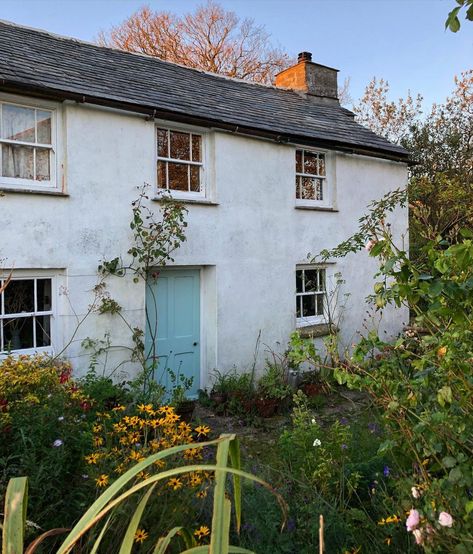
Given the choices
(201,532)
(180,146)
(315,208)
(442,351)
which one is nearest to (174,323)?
(180,146)

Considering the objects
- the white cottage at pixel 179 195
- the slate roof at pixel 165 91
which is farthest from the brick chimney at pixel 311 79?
the white cottage at pixel 179 195

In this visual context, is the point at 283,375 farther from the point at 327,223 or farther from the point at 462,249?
the point at 462,249

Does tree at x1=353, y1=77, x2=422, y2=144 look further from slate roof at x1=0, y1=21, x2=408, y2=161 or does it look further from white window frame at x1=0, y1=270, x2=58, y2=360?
white window frame at x1=0, y1=270, x2=58, y2=360

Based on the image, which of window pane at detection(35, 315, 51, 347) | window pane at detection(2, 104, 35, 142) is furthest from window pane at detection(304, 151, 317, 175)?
window pane at detection(35, 315, 51, 347)

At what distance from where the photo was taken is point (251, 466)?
445 cm

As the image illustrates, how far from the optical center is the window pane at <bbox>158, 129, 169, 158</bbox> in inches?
321

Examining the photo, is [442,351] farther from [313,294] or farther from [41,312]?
[313,294]

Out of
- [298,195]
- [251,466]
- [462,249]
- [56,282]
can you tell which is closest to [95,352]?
[56,282]

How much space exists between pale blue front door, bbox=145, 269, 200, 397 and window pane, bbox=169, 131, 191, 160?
194cm

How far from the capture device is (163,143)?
26.9 feet

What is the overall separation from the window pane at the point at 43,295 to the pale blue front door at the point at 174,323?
61.2 inches

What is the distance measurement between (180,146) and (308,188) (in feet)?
10.4

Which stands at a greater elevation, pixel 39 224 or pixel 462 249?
pixel 39 224

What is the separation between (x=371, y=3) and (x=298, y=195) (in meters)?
3.62
